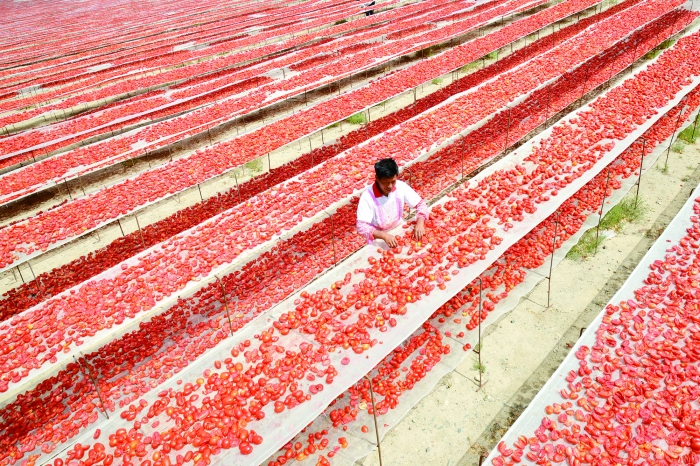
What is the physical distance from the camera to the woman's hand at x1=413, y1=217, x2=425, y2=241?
18.9 ft

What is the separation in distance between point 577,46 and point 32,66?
30.2m

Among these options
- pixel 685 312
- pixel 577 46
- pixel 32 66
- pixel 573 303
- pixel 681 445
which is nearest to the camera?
pixel 681 445

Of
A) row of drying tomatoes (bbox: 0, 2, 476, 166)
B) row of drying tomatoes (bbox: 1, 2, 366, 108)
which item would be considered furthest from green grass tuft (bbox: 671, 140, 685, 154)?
row of drying tomatoes (bbox: 1, 2, 366, 108)

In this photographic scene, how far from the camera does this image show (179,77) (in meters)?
19.7

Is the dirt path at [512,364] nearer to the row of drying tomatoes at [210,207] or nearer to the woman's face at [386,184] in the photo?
the woman's face at [386,184]

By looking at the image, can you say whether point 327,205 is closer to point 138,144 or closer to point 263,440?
point 263,440

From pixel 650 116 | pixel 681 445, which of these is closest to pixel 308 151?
pixel 650 116

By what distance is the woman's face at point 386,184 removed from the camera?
208 inches

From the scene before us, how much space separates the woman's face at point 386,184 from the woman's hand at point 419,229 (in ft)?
1.92

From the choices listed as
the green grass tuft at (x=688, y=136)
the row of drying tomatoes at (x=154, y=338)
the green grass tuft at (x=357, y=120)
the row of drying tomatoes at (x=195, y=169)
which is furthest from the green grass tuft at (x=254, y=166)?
the green grass tuft at (x=688, y=136)

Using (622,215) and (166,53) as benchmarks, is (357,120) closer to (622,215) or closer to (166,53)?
(622,215)

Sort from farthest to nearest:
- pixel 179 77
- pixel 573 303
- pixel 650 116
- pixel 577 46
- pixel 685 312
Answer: pixel 179 77
pixel 577 46
pixel 650 116
pixel 573 303
pixel 685 312

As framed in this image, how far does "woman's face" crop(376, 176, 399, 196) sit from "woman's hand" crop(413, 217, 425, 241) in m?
0.59

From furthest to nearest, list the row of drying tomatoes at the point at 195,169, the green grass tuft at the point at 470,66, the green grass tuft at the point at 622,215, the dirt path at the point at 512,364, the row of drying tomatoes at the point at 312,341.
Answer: the green grass tuft at the point at 470,66
the row of drying tomatoes at the point at 195,169
the green grass tuft at the point at 622,215
the dirt path at the point at 512,364
the row of drying tomatoes at the point at 312,341
